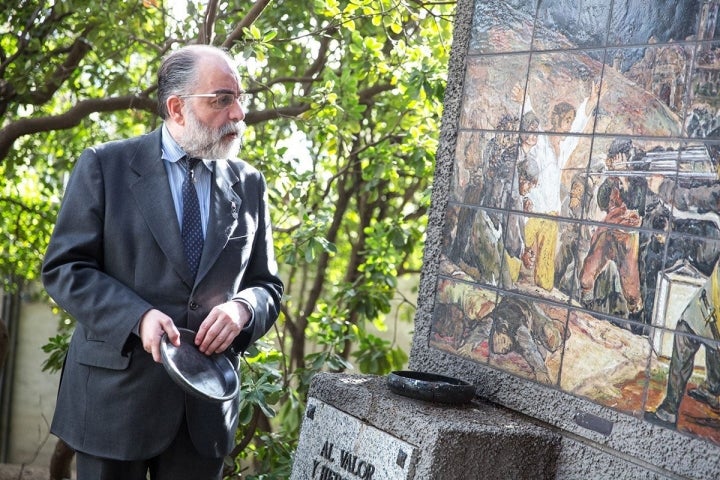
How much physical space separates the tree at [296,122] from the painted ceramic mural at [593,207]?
1584mm

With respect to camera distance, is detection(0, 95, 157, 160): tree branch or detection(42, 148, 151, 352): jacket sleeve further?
detection(0, 95, 157, 160): tree branch

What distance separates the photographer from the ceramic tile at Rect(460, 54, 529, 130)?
2918 millimetres

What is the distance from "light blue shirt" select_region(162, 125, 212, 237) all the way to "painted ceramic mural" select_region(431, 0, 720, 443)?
798mm

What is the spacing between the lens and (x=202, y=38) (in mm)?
4801

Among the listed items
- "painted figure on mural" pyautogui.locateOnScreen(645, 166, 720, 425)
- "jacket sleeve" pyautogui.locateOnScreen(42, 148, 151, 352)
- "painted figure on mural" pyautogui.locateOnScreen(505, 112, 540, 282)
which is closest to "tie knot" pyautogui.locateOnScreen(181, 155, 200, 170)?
"jacket sleeve" pyautogui.locateOnScreen(42, 148, 151, 352)

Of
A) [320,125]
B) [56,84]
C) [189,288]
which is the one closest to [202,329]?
[189,288]

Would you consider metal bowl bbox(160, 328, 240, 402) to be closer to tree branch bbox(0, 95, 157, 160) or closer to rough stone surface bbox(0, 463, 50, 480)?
tree branch bbox(0, 95, 157, 160)

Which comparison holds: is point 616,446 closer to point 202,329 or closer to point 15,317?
point 202,329

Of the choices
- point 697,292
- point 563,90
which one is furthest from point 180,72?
point 697,292

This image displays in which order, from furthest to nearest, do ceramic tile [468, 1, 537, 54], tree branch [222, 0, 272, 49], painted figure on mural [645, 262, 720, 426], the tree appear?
1. the tree
2. tree branch [222, 0, 272, 49]
3. ceramic tile [468, 1, 537, 54]
4. painted figure on mural [645, 262, 720, 426]

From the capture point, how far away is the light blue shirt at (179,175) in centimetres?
283

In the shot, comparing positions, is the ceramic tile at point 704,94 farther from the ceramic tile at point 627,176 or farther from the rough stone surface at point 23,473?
the rough stone surface at point 23,473

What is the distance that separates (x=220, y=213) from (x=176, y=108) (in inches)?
13.2

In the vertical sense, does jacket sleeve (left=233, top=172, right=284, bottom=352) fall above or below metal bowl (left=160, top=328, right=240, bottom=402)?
above
